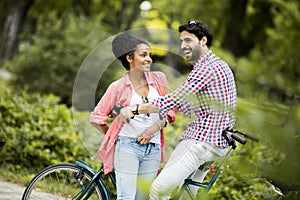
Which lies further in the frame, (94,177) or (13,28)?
Answer: (13,28)

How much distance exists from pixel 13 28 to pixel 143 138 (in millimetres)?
20109

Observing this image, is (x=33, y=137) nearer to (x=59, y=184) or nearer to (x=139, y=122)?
(x=59, y=184)

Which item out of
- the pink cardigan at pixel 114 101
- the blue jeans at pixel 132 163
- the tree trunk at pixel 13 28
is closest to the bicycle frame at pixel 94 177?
the pink cardigan at pixel 114 101

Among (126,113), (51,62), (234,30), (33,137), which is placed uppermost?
(234,30)

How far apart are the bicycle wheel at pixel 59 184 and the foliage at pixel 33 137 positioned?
2.14 metres

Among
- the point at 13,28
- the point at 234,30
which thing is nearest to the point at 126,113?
the point at 234,30

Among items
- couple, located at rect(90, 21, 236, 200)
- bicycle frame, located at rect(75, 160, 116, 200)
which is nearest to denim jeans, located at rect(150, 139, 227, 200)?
couple, located at rect(90, 21, 236, 200)

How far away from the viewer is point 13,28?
2302 centimetres

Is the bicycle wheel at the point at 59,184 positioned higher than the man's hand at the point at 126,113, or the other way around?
the man's hand at the point at 126,113

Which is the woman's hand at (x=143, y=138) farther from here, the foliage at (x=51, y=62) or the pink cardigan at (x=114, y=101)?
the foliage at (x=51, y=62)

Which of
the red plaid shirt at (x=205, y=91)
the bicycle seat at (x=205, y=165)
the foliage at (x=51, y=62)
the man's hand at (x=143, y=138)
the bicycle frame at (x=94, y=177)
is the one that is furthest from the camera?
the foliage at (x=51, y=62)

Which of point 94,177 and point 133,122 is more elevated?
point 133,122

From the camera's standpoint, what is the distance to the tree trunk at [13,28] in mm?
22484

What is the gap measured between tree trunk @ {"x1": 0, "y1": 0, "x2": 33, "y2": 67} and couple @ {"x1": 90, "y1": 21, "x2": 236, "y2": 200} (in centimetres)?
1910
